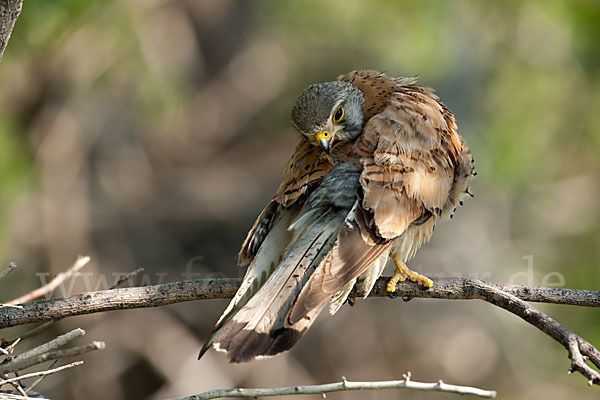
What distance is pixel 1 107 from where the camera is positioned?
6414mm

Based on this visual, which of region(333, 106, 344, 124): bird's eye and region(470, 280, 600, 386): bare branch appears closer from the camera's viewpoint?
region(470, 280, 600, 386): bare branch

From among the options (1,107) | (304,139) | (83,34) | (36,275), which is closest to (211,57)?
(83,34)

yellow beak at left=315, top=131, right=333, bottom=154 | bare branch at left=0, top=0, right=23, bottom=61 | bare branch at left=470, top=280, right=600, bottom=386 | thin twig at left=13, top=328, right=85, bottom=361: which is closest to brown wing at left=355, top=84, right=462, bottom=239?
yellow beak at left=315, top=131, right=333, bottom=154

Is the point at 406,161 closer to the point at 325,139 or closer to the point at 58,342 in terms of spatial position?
the point at 325,139

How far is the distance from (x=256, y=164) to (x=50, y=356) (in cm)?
636

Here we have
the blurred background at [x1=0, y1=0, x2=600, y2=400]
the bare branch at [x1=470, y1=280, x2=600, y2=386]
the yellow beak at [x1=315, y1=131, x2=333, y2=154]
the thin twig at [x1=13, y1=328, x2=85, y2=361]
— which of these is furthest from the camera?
the blurred background at [x1=0, y1=0, x2=600, y2=400]

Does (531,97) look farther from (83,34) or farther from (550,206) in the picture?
(83,34)

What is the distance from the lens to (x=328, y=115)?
139 inches

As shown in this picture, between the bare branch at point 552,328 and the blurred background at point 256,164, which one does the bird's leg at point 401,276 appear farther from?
the blurred background at point 256,164

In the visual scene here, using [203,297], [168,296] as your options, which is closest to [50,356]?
[168,296]

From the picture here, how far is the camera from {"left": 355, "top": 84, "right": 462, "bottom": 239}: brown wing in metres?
3.18

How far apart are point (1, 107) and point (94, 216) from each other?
152 cm

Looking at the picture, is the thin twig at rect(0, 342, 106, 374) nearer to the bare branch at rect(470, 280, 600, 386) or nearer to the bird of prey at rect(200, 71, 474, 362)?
the bird of prey at rect(200, 71, 474, 362)

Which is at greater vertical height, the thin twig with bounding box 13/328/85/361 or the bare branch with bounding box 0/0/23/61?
the bare branch with bounding box 0/0/23/61
